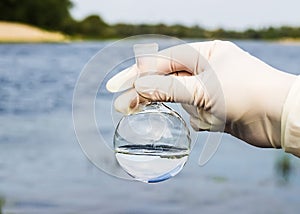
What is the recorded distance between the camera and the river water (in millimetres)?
4398

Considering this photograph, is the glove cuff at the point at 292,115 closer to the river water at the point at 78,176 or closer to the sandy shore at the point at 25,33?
the river water at the point at 78,176

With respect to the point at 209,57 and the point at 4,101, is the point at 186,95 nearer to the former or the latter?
the point at 209,57

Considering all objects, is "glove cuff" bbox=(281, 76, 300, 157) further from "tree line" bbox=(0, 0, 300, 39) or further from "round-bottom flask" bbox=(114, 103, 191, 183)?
"tree line" bbox=(0, 0, 300, 39)

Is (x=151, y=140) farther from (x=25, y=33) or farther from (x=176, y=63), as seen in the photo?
(x=25, y=33)

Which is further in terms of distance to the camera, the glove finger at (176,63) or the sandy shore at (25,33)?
the sandy shore at (25,33)

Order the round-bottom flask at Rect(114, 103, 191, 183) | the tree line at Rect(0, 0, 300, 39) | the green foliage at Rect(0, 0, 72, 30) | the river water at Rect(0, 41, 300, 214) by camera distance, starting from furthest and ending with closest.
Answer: the green foliage at Rect(0, 0, 72, 30)
the tree line at Rect(0, 0, 300, 39)
the river water at Rect(0, 41, 300, 214)
the round-bottom flask at Rect(114, 103, 191, 183)

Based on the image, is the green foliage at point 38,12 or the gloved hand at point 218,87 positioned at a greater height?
the gloved hand at point 218,87

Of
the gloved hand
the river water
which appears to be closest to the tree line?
the river water

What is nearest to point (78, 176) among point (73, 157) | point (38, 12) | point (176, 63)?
point (73, 157)

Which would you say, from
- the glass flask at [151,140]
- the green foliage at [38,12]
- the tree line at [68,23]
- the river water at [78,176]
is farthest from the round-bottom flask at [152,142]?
the green foliage at [38,12]

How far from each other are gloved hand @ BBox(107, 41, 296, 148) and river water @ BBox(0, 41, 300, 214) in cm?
280

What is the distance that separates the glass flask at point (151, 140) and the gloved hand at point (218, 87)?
0.02 m

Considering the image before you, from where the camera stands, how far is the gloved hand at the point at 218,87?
76cm

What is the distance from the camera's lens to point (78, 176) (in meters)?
5.08
